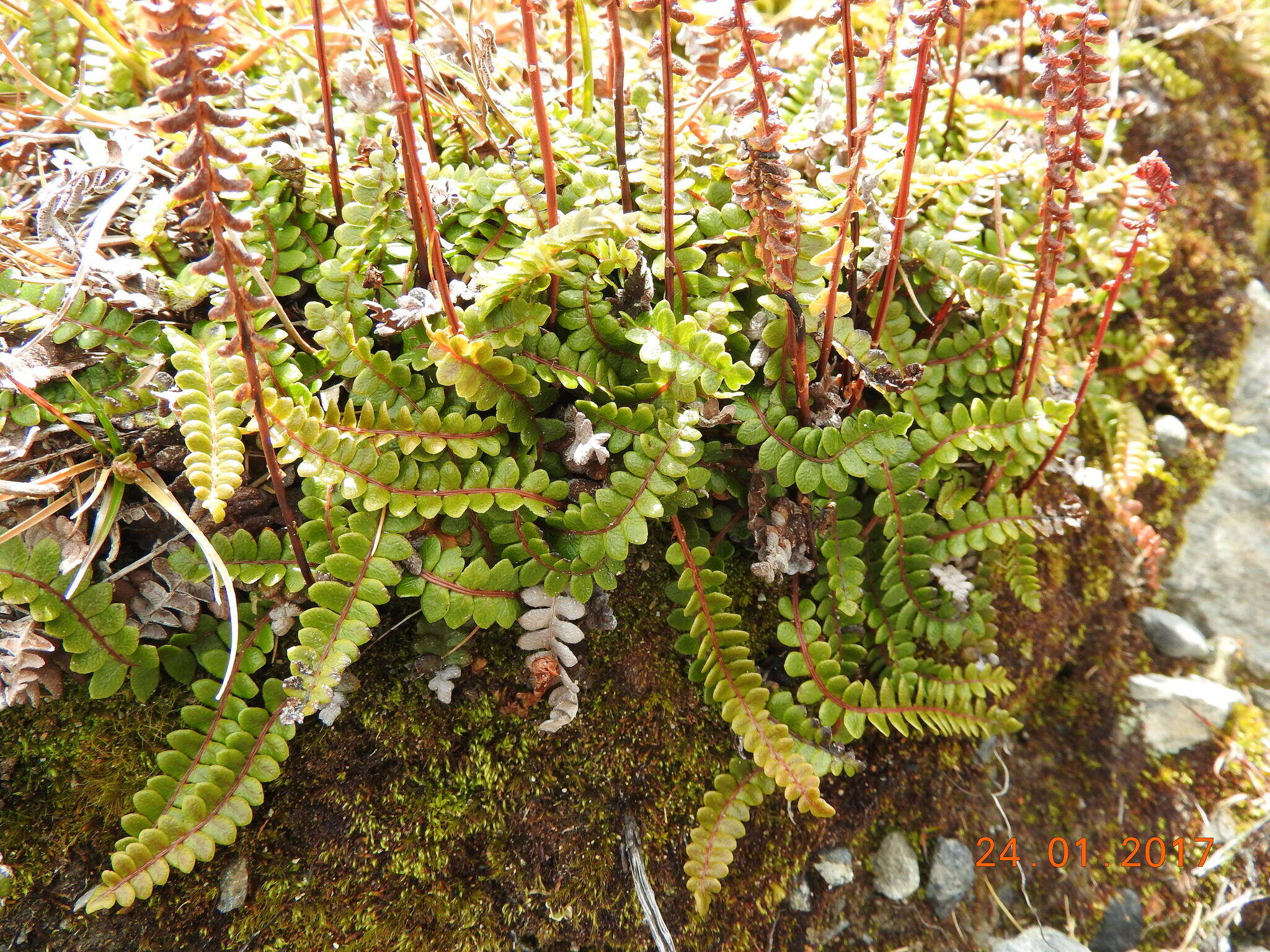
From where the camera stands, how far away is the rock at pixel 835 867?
2.37 meters

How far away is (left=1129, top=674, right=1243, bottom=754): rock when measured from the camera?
297 centimetres

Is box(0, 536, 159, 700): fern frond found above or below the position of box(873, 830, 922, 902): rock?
above

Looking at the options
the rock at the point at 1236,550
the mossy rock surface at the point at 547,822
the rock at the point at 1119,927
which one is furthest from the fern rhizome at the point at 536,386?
the rock at the point at 1236,550

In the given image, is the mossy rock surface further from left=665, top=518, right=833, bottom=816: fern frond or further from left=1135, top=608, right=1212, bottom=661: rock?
left=1135, top=608, right=1212, bottom=661: rock

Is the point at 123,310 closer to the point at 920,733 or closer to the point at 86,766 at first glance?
the point at 86,766

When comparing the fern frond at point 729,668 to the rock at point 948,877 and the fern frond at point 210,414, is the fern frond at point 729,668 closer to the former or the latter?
the rock at point 948,877

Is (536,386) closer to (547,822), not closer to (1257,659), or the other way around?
(547,822)

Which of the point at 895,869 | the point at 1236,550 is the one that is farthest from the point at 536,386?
the point at 1236,550

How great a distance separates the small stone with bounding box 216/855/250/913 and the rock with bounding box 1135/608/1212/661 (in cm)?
318

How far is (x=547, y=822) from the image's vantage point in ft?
7.07

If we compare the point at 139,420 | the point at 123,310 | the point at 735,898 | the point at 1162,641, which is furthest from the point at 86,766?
the point at 1162,641

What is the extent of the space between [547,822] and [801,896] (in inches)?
31.1

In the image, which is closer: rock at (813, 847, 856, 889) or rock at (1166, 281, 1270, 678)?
rock at (813, 847, 856, 889)

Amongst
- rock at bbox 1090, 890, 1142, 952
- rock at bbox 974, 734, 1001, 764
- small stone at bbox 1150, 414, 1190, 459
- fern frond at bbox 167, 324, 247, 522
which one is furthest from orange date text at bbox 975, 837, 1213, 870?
fern frond at bbox 167, 324, 247, 522
